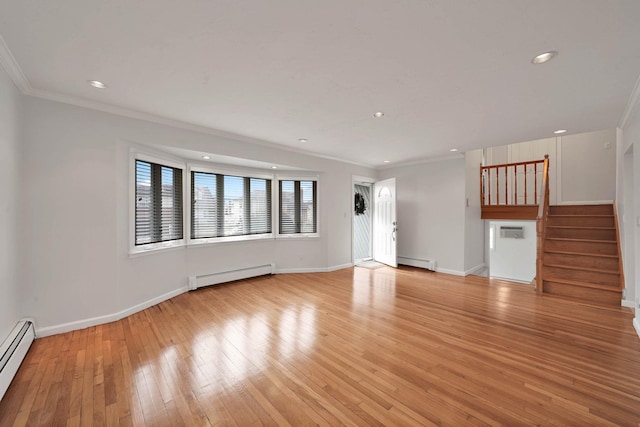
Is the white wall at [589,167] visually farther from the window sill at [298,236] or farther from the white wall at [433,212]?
the window sill at [298,236]

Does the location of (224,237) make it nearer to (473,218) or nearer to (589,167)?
(473,218)

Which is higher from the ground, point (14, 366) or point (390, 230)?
point (390, 230)

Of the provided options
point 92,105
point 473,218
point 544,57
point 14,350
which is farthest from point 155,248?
point 473,218

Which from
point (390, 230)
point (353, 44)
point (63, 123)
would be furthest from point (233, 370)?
point (390, 230)

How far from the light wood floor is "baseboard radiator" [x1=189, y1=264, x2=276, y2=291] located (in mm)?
643

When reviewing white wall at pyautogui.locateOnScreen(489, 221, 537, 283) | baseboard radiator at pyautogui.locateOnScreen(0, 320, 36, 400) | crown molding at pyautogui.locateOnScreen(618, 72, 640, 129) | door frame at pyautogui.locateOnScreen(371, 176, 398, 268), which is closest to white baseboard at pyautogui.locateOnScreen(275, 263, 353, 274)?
door frame at pyautogui.locateOnScreen(371, 176, 398, 268)

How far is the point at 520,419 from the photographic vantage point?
5.32 ft

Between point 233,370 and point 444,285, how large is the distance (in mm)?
3858

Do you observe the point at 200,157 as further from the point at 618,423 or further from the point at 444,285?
the point at 618,423

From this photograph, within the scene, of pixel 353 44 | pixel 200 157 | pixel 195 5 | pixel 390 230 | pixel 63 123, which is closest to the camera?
pixel 195 5

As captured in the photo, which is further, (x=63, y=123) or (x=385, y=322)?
(x=385, y=322)

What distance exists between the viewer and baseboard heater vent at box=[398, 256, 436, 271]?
577 cm

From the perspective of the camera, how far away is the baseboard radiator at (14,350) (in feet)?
6.24

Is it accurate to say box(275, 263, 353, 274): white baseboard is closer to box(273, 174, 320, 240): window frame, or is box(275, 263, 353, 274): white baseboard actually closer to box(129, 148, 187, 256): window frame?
box(273, 174, 320, 240): window frame
